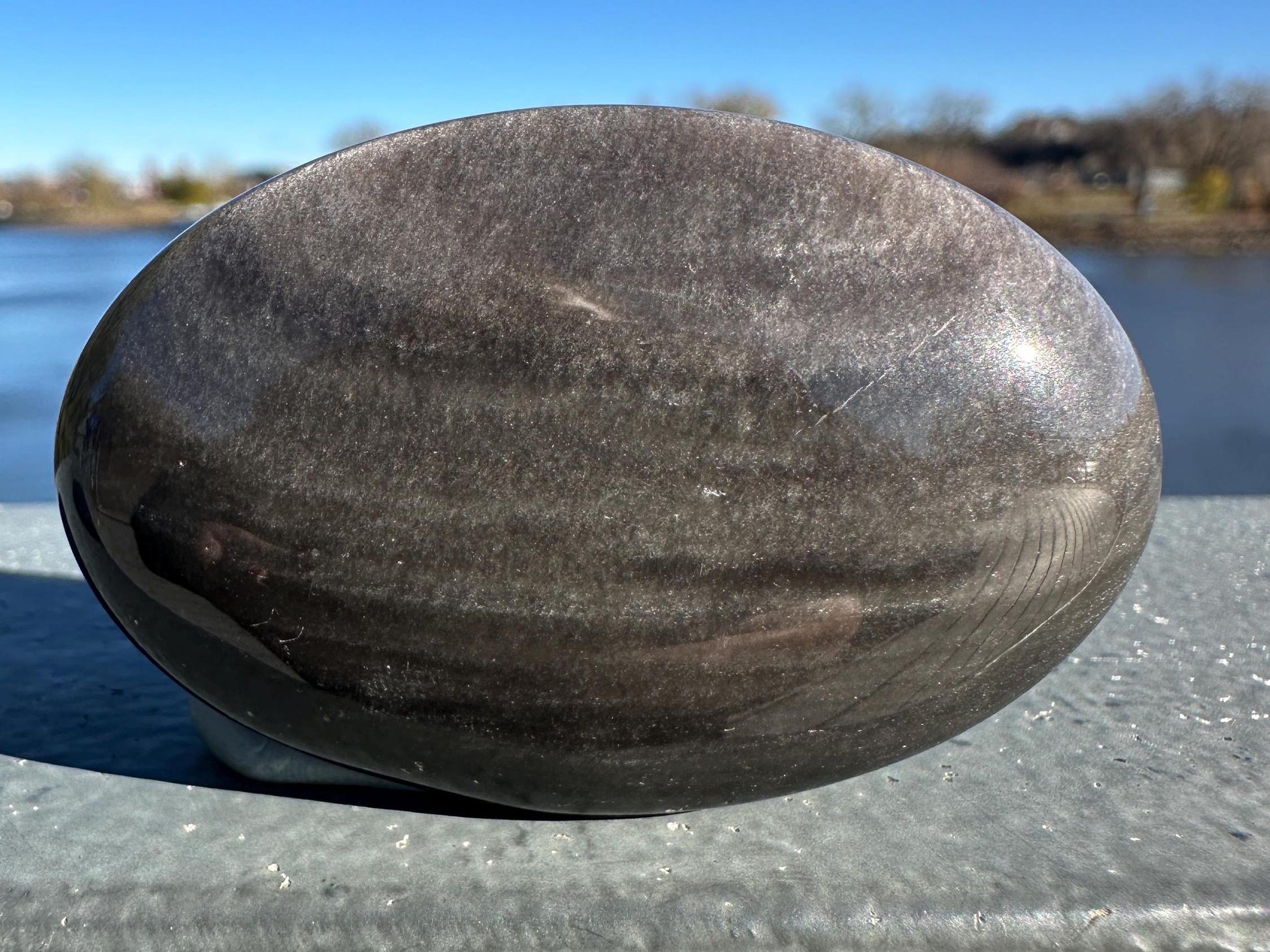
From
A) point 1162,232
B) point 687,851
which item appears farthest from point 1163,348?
point 1162,232

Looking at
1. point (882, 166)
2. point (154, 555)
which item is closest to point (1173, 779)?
point (882, 166)

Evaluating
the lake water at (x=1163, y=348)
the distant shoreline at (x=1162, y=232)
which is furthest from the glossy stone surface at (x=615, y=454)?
the distant shoreline at (x=1162, y=232)

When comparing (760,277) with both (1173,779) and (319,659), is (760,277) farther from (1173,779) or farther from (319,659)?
(1173,779)

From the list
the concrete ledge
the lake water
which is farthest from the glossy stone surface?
the lake water

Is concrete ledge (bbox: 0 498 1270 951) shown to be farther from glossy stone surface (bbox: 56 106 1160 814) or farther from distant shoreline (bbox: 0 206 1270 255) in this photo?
distant shoreline (bbox: 0 206 1270 255)

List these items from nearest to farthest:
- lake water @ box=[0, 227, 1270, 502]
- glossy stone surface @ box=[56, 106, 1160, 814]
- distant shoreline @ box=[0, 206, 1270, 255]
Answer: glossy stone surface @ box=[56, 106, 1160, 814], lake water @ box=[0, 227, 1270, 502], distant shoreline @ box=[0, 206, 1270, 255]
